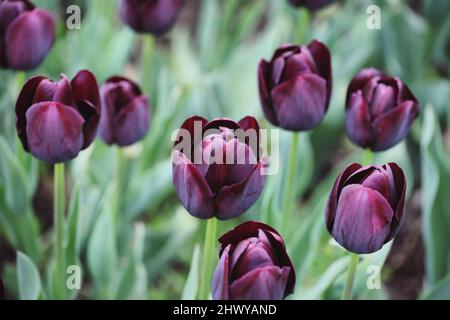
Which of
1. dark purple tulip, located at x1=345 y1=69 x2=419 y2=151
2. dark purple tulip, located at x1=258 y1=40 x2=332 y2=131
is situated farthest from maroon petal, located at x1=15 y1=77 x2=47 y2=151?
dark purple tulip, located at x1=345 y1=69 x2=419 y2=151

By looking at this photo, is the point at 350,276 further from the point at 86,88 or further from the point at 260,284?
the point at 86,88

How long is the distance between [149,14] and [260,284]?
660 mm

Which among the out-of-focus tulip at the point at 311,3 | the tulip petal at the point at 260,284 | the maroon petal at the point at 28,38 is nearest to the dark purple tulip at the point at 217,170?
the tulip petal at the point at 260,284

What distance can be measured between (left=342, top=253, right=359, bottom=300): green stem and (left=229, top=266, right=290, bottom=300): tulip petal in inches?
8.5

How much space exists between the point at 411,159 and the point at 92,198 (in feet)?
2.55

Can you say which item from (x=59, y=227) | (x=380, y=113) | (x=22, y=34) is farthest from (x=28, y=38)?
(x=380, y=113)

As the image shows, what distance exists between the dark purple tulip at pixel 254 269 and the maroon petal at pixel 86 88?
0.29 meters

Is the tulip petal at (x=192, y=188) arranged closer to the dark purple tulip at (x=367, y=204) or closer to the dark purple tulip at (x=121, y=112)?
the dark purple tulip at (x=367, y=204)

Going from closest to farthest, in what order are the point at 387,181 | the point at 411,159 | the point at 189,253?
1. the point at 387,181
2. the point at 189,253
3. the point at 411,159

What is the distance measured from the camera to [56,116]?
0.98 m

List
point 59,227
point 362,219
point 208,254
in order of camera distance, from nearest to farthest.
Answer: point 362,219 < point 208,254 < point 59,227

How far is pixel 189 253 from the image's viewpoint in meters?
1.70
